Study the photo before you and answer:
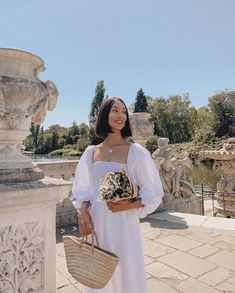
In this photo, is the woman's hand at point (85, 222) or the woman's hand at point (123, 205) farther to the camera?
the woman's hand at point (85, 222)

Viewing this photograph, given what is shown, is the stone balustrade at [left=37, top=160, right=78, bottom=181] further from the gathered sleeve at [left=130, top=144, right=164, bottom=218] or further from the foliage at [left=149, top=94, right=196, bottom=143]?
the foliage at [left=149, top=94, right=196, bottom=143]

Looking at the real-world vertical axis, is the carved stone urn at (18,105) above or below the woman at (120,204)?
above

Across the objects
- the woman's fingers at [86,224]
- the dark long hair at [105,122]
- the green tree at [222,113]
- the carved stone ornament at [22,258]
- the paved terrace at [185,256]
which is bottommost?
the paved terrace at [185,256]

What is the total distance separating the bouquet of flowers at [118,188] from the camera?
1779mm

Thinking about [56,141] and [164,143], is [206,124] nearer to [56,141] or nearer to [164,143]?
[56,141]

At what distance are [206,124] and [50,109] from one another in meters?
39.2

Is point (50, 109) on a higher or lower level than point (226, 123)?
lower

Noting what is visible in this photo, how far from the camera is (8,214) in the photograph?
1.94 metres

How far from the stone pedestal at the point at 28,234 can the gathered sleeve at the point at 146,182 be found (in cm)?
53

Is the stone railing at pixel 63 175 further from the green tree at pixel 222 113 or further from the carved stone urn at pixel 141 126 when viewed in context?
the green tree at pixel 222 113

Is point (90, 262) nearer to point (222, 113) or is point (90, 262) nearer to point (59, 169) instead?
point (59, 169)

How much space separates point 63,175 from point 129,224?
4175 millimetres

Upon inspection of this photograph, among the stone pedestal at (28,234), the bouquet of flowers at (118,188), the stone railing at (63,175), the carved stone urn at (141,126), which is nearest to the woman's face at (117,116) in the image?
the bouquet of flowers at (118,188)

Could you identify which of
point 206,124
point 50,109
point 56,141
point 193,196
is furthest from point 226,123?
point 50,109
